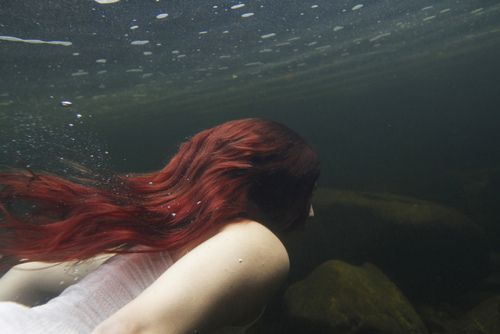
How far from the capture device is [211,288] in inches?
56.8

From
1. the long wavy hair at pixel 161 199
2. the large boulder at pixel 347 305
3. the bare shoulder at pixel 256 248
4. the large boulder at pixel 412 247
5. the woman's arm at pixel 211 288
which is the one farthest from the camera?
the large boulder at pixel 412 247

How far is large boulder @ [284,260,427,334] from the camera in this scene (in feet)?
18.8

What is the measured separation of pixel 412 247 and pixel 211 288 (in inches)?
396

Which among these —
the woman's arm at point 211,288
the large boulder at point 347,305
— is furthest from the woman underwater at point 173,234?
the large boulder at point 347,305

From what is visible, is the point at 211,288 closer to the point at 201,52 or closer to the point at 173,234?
the point at 173,234

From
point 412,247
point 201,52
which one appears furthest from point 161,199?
point 201,52

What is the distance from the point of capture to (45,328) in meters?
1.65

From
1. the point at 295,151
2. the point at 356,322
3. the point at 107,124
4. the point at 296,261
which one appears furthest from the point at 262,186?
the point at 107,124

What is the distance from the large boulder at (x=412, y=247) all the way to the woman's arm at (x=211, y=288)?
8665 mm

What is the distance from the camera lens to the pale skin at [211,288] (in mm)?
1350

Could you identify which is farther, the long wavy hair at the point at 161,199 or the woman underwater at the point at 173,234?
the long wavy hair at the point at 161,199

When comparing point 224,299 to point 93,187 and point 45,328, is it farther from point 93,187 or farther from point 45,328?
point 93,187

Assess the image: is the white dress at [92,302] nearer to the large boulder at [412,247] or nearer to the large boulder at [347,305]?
the large boulder at [347,305]

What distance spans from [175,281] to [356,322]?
523 cm
